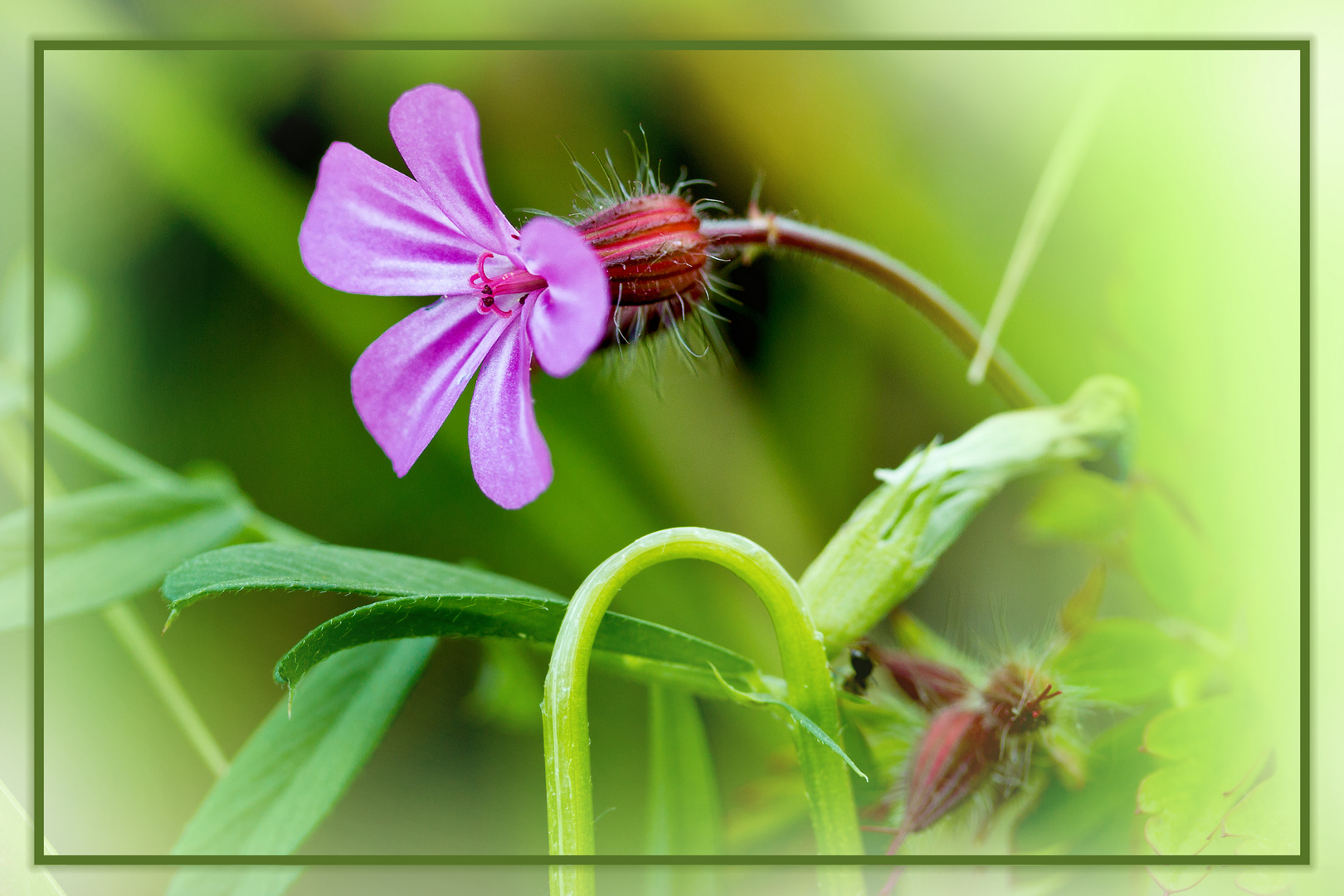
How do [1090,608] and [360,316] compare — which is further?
[360,316]

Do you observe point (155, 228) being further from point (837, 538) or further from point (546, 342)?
point (837, 538)

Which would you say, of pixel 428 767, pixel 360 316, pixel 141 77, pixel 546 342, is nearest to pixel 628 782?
pixel 428 767

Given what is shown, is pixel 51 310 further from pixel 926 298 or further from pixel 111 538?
pixel 926 298

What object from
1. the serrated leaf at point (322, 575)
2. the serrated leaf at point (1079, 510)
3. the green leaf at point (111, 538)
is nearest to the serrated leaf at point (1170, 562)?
the serrated leaf at point (1079, 510)

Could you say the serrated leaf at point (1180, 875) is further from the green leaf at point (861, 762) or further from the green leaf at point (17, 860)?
the green leaf at point (17, 860)

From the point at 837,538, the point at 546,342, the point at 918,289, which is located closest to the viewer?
the point at 546,342

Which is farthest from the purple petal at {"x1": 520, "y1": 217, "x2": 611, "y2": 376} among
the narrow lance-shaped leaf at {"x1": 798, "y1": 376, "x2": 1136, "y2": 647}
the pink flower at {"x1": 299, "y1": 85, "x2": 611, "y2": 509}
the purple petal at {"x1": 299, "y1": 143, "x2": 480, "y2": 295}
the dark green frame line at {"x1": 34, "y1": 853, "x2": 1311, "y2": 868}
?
the dark green frame line at {"x1": 34, "y1": 853, "x2": 1311, "y2": 868}
